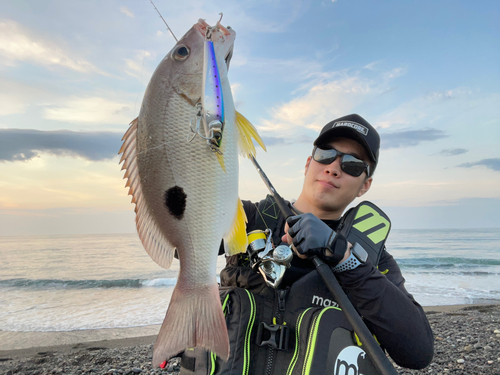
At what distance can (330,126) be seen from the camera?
2.70 metres

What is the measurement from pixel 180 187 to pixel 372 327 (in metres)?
1.63

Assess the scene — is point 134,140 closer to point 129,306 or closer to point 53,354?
point 53,354

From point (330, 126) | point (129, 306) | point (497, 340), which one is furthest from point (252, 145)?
point (129, 306)

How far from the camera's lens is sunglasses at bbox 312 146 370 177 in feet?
8.31

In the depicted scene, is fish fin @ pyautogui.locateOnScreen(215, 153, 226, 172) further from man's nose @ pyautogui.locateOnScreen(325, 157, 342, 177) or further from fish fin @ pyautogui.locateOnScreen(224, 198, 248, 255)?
man's nose @ pyautogui.locateOnScreen(325, 157, 342, 177)

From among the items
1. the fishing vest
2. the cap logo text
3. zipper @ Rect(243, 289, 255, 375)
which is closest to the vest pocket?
the fishing vest

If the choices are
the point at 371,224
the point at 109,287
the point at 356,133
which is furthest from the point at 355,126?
the point at 109,287

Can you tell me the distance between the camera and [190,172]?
1.55 metres

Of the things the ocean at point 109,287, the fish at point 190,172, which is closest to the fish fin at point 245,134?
the fish at point 190,172

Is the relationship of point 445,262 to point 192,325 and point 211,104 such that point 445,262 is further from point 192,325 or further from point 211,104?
point 211,104

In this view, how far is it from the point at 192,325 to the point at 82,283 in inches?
455

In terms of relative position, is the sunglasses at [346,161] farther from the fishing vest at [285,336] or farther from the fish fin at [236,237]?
the fish fin at [236,237]

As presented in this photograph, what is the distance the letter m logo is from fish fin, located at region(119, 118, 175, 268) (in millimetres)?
1422

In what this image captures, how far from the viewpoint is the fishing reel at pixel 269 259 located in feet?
6.16
